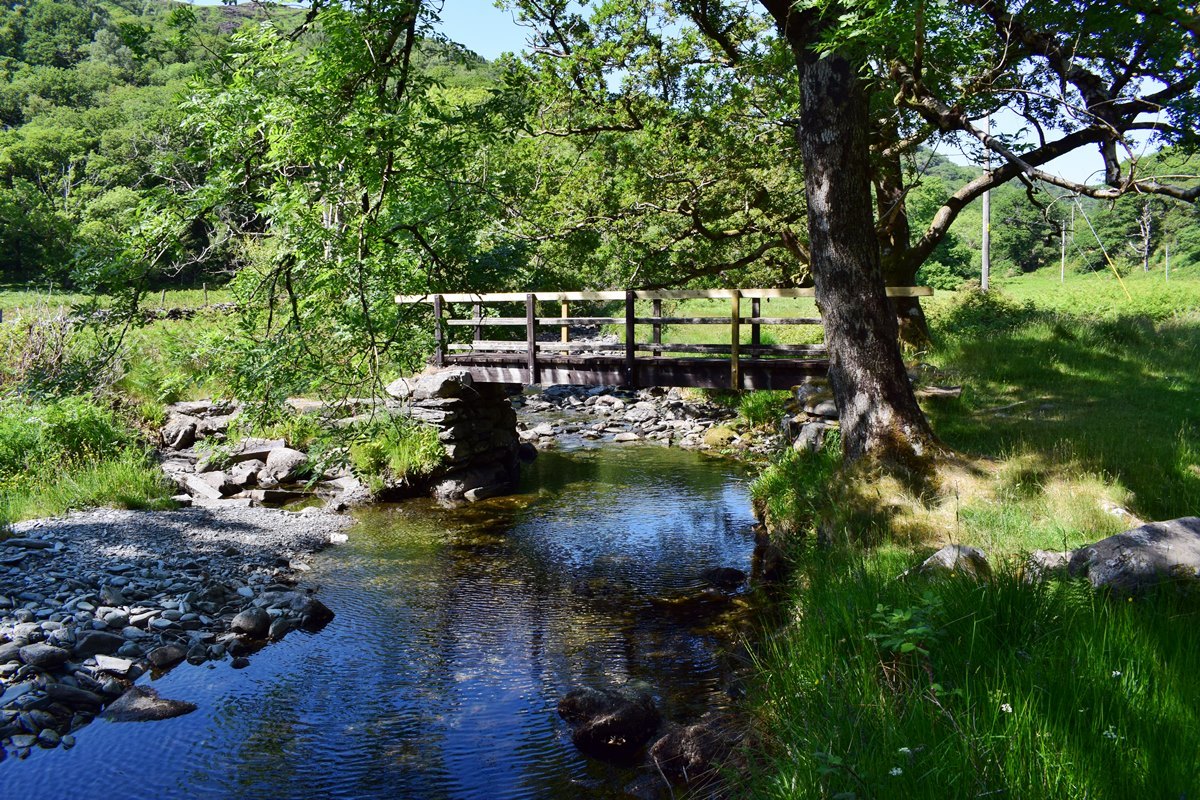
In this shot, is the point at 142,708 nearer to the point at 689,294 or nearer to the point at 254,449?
the point at 254,449

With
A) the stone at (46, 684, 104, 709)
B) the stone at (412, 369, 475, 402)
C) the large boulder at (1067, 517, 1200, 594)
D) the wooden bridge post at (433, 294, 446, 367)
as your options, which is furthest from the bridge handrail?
the large boulder at (1067, 517, 1200, 594)

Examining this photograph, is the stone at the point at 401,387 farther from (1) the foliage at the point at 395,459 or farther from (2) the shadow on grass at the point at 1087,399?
(2) the shadow on grass at the point at 1087,399

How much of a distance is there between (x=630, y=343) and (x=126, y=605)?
7.85 meters

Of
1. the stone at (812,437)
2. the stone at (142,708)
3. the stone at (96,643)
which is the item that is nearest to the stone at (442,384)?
the stone at (812,437)

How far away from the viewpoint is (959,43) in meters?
7.73

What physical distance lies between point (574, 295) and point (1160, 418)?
852 cm

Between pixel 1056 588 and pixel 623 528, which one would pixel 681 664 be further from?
pixel 623 528

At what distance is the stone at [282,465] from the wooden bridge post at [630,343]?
18.9 ft

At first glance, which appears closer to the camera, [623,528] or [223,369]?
[223,369]

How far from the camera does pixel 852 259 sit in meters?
7.93

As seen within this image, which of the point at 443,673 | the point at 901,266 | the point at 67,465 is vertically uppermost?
the point at 901,266

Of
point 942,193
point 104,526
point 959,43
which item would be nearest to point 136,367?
point 104,526

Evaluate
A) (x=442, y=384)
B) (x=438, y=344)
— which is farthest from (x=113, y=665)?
(x=438, y=344)

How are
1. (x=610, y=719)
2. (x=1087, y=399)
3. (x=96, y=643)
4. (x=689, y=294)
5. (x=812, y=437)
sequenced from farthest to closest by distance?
(x=689, y=294), (x=1087, y=399), (x=812, y=437), (x=96, y=643), (x=610, y=719)
